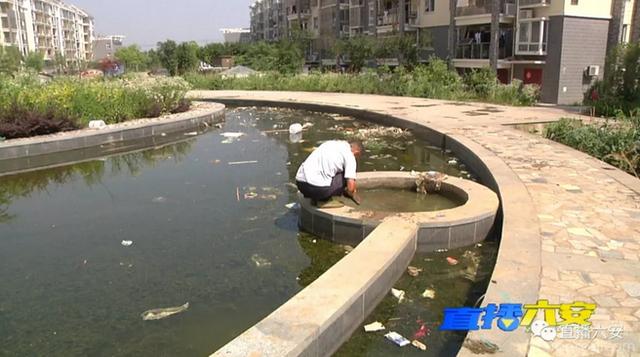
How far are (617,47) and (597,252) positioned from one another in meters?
12.8

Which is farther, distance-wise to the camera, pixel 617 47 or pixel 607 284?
pixel 617 47

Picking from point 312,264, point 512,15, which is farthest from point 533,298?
point 512,15

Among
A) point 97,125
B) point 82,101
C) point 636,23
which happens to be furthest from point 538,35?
point 97,125

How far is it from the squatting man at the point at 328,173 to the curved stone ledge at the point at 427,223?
0.19 metres

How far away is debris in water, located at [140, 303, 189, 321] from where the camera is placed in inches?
161

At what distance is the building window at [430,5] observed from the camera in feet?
120

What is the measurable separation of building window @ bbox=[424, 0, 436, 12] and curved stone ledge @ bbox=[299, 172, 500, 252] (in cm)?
3321

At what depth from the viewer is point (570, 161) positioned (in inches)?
318

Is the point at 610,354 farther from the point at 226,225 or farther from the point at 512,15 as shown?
the point at 512,15

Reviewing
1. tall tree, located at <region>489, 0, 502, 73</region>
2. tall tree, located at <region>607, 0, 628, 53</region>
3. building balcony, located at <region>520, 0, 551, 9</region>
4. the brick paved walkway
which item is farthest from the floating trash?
tall tree, located at <region>607, 0, 628, 53</region>

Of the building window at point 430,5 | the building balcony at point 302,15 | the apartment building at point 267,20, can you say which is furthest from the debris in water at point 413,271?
the apartment building at point 267,20

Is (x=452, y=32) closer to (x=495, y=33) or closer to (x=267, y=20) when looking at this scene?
(x=495, y=33)

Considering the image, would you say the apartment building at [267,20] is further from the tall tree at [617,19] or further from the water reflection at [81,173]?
the water reflection at [81,173]

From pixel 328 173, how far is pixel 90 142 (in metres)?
7.65
